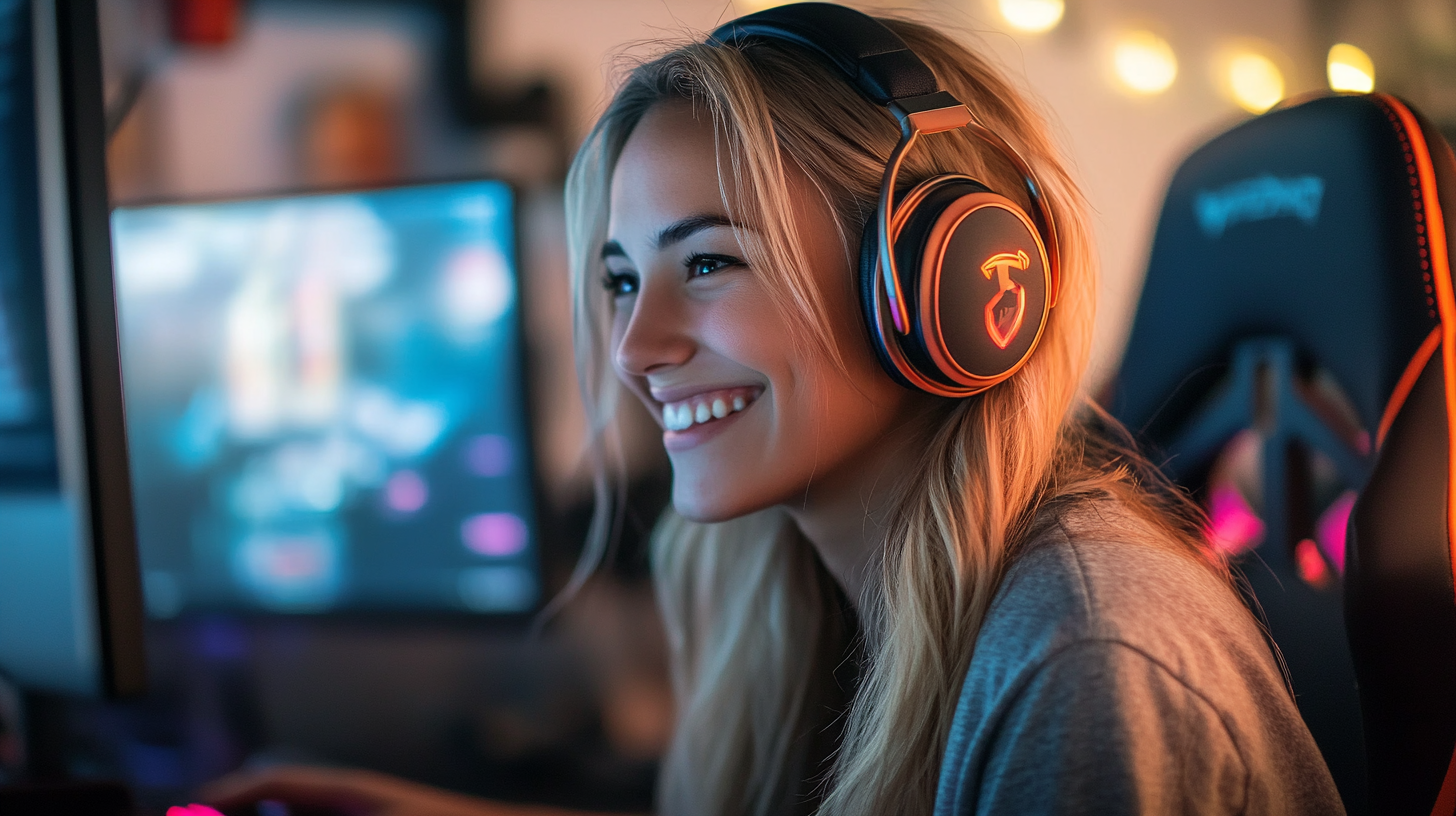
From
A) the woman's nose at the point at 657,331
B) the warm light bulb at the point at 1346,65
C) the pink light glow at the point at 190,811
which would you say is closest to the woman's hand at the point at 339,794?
the pink light glow at the point at 190,811

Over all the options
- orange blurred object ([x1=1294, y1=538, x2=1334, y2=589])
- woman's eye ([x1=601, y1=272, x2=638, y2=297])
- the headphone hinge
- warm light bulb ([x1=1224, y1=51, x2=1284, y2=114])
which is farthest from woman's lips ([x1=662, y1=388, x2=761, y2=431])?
warm light bulb ([x1=1224, y1=51, x2=1284, y2=114])

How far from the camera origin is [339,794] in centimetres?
77

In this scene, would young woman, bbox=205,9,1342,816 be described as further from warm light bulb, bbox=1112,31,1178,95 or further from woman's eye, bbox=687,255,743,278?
warm light bulb, bbox=1112,31,1178,95

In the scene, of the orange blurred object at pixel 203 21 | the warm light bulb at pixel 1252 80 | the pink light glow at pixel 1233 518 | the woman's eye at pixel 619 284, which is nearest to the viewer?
the woman's eye at pixel 619 284

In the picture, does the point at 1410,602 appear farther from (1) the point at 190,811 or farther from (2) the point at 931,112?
(1) the point at 190,811

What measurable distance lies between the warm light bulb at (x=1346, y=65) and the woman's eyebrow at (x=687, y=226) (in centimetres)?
167

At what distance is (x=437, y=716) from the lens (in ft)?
4.59

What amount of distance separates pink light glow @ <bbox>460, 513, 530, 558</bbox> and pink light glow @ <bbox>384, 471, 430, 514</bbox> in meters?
0.07

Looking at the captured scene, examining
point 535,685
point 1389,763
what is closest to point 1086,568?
point 1389,763

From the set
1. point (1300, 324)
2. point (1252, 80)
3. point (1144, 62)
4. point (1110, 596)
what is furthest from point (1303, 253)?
point (1252, 80)

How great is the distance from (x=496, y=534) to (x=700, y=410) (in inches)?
25.5

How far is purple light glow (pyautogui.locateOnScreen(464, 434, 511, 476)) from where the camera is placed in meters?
1.28

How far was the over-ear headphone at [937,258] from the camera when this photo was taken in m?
0.58

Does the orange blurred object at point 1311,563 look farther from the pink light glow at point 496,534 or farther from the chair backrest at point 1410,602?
the pink light glow at point 496,534
